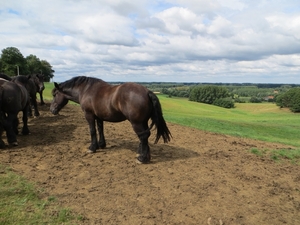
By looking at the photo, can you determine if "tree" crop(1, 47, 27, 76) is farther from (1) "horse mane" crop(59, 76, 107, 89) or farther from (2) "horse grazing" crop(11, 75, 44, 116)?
(1) "horse mane" crop(59, 76, 107, 89)

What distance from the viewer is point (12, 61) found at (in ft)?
198

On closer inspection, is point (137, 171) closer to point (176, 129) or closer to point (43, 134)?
point (43, 134)

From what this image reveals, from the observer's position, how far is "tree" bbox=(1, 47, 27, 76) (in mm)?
58062

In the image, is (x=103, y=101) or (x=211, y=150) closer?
(x=103, y=101)

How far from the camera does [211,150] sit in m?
7.90

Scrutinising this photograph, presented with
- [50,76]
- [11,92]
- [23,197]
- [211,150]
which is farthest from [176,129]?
[50,76]

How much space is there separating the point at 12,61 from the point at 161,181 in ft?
218

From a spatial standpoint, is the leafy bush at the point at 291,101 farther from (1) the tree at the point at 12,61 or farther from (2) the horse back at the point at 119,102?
(1) the tree at the point at 12,61

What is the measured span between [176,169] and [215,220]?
78.8 inches

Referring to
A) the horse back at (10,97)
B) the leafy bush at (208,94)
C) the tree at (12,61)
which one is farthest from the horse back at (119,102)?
the leafy bush at (208,94)

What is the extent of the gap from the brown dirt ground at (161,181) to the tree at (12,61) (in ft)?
192

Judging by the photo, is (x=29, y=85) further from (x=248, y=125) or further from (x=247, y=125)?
(x=248, y=125)

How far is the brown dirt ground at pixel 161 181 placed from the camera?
420cm

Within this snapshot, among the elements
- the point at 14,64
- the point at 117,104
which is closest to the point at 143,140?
the point at 117,104
